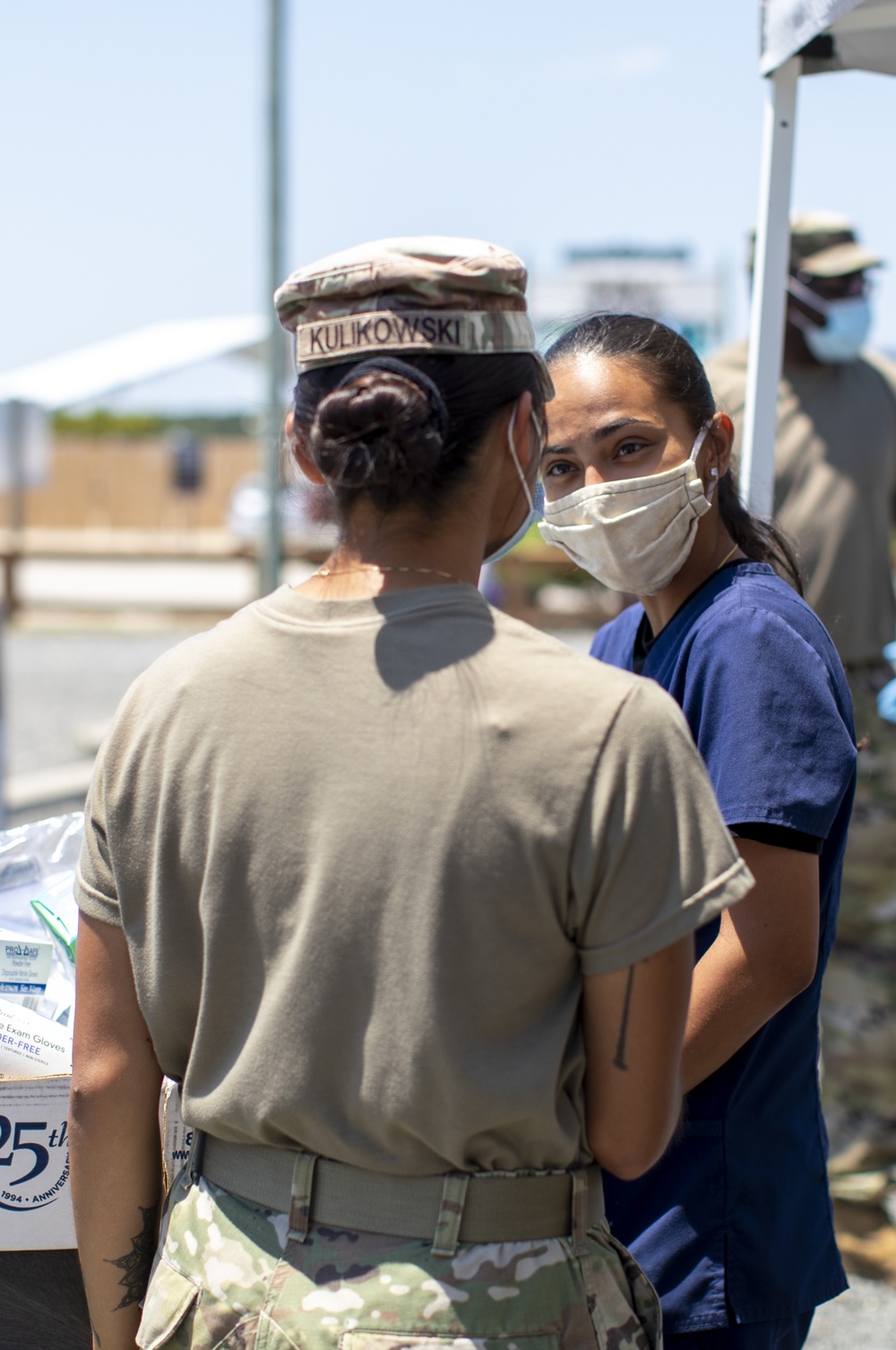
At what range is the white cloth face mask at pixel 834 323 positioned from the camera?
385cm

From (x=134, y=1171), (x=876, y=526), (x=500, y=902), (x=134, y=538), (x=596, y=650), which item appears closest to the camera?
(x=500, y=902)

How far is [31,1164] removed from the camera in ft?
5.32

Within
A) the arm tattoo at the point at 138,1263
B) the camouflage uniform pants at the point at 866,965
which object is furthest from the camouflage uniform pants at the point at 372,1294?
the camouflage uniform pants at the point at 866,965

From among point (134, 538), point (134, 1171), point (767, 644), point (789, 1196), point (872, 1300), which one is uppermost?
point (767, 644)

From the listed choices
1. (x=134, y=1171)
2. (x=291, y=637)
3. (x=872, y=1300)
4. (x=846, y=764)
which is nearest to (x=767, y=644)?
(x=846, y=764)

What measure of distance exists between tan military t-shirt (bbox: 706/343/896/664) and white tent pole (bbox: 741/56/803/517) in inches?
53.0

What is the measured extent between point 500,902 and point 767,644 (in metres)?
0.60

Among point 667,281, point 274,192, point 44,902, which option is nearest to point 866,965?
point 44,902

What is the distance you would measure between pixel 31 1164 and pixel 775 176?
205cm

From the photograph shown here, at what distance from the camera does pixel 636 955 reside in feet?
3.83

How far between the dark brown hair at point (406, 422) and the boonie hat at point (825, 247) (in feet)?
9.50

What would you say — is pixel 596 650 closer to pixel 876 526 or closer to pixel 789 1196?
pixel 789 1196

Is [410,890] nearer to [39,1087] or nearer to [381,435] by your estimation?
[381,435]

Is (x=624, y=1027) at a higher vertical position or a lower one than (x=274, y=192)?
lower
